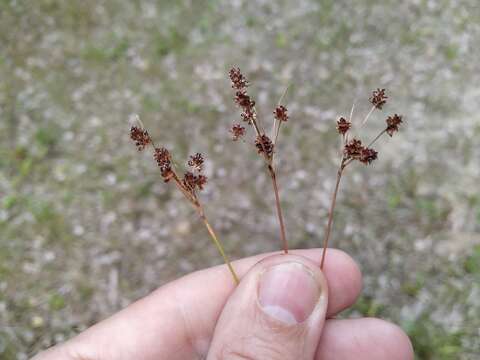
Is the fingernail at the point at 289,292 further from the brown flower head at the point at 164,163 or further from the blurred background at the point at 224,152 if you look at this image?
the blurred background at the point at 224,152

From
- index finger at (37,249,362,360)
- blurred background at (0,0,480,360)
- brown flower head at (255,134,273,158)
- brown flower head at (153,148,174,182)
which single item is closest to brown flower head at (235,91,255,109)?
brown flower head at (255,134,273,158)

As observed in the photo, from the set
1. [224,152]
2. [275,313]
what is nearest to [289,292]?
[275,313]

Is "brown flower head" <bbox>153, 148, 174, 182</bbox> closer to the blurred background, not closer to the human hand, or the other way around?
the human hand

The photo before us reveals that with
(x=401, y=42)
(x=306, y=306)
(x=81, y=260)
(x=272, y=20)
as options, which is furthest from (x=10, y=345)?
(x=401, y=42)

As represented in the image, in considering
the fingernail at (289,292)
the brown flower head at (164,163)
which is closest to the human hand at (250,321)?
the fingernail at (289,292)

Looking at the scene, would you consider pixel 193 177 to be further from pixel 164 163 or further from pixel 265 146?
pixel 265 146

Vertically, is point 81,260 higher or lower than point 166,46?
lower

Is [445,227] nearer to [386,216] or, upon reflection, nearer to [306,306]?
[386,216]
